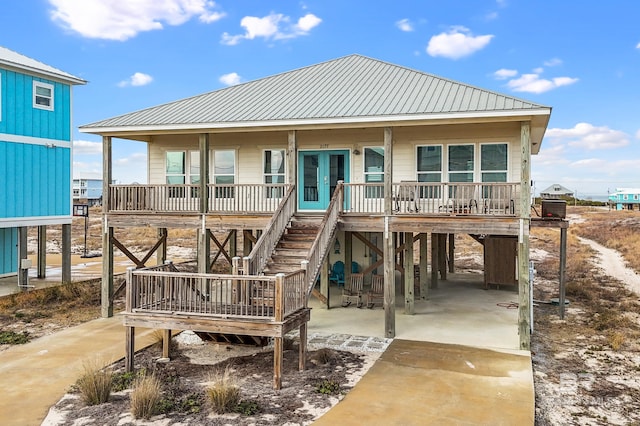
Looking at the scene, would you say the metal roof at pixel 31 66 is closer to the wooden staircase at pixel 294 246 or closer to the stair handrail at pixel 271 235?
the stair handrail at pixel 271 235

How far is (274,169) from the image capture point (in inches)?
675

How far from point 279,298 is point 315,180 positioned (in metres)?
7.84

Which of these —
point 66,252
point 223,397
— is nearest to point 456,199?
point 223,397

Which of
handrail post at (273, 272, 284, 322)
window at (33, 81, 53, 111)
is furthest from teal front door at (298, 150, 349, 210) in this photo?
window at (33, 81, 53, 111)

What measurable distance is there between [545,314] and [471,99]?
24.7ft

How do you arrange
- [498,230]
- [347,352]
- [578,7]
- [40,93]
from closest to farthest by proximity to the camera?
1. [347,352]
2. [498,230]
3. [40,93]
4. [578,7]

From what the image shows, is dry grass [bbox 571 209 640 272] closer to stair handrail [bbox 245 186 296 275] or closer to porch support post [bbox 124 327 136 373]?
stair handrail [bbox 245 186 296 275]

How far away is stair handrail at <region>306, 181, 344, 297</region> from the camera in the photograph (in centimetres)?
1166

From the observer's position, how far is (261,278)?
31.3ft

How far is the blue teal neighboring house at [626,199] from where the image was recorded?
313ft

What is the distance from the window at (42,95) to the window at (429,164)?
45.2 feet

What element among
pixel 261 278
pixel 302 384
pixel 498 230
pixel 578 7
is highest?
pixel 578 7

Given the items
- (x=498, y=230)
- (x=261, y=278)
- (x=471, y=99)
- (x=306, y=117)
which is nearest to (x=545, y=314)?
(x=498, y=230)

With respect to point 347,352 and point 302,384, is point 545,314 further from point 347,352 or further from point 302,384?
point 302,384
